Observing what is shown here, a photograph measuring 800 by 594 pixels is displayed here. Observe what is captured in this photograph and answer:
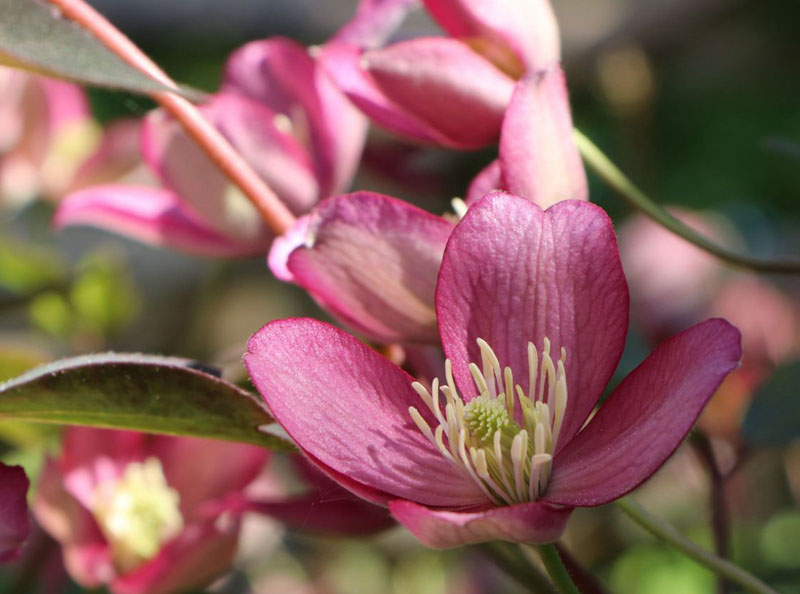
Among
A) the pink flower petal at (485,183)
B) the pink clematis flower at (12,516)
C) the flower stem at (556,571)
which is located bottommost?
the flower stem at (556,571)

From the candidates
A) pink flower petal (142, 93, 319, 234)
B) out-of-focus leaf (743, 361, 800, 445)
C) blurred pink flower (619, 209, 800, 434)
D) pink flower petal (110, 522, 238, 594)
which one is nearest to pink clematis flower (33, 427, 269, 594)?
pink flower petal (110, 522, 238, 594)

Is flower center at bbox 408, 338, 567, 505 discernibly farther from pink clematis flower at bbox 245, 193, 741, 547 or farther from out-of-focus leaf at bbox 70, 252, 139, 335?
out-of-focus leaf at bbox 70, 252, 139, 335

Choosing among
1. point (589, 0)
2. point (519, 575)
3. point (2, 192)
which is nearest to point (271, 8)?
point (589, 0)

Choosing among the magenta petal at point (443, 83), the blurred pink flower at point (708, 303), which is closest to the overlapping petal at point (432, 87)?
the magenta petal at point (443, 83)

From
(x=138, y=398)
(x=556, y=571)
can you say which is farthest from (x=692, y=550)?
(x=138, y=398)

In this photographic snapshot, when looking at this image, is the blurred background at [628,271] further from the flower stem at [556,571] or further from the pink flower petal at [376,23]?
the flower stem at [556,571]

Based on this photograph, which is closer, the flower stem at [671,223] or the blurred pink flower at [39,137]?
the flower stem at [671,223]

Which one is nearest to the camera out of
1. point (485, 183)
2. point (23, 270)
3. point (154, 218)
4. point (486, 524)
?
point (486, 524)

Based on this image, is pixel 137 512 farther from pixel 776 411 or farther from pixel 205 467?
pixel 776 411
